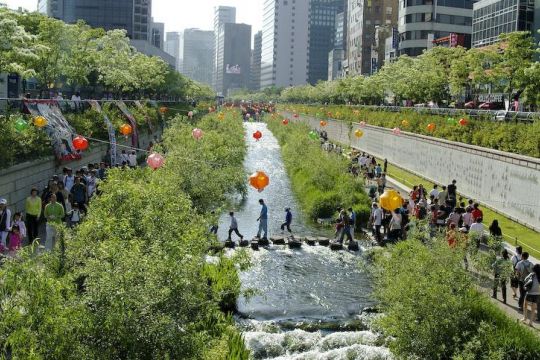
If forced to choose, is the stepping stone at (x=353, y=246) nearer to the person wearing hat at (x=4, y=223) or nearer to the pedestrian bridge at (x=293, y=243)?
the pedestrian bridge at (x=293, y=243)

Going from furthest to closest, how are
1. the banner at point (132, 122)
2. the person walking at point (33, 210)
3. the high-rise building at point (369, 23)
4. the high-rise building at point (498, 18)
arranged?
the high-rise building at point (369, 23), the high-rise building at point (498, 18), the banner at point (132, 122), the person walking at point (33, 210)

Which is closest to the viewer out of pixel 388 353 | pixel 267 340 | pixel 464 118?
pixel 388 353

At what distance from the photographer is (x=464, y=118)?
40938mm

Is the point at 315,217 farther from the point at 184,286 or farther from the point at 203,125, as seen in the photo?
the point at 203,125

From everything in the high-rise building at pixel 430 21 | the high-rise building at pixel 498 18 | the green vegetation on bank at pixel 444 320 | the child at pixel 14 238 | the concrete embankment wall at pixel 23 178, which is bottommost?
the green vegetation on bank at pixel 444 320

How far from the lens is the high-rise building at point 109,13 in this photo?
14075 cm

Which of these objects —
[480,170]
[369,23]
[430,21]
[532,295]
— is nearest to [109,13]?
[369,23]

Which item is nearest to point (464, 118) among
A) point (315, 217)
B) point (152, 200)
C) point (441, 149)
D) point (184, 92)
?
point (441, 149)

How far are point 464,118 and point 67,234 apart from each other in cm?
3179

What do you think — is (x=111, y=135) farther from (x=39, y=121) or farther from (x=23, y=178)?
(x=23, y=178)

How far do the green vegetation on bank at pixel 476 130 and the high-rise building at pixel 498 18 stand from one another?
1415 cm

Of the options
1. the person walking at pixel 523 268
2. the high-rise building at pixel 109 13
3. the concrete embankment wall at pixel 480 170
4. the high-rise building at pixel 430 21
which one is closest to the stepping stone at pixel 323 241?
the concrete embankment wall at pixel 480 170

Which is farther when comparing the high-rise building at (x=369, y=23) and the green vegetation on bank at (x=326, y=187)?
the high-rise building at (x=369, y=23)

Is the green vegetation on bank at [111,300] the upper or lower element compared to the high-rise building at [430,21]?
lower
